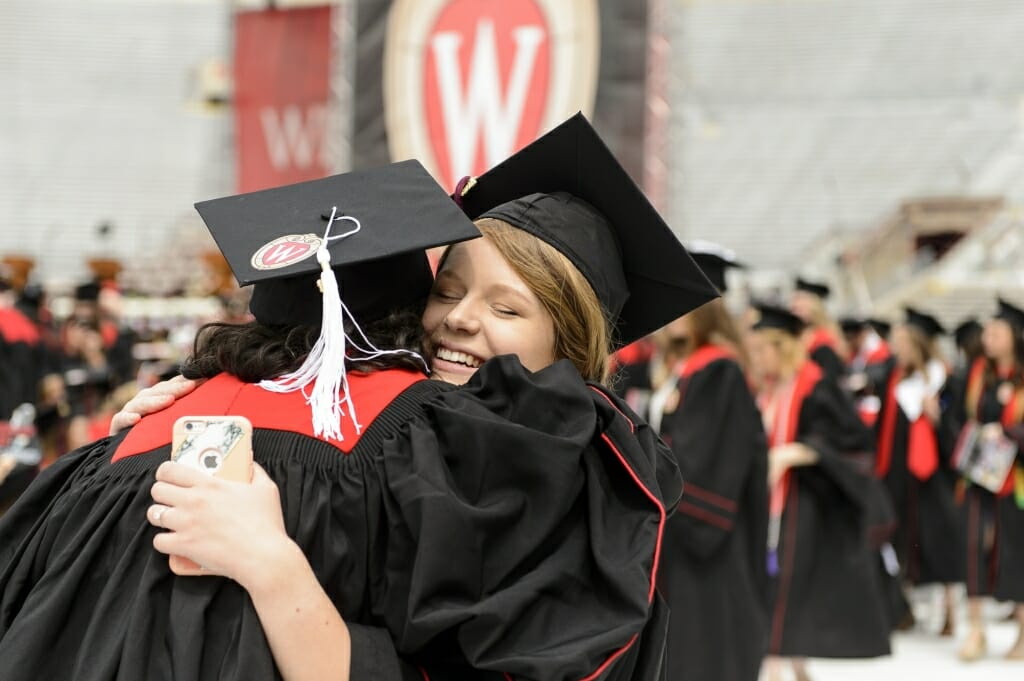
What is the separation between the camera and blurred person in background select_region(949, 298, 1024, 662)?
280 inches

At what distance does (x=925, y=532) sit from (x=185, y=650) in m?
7.43

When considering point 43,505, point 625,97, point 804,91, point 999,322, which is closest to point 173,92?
point 804,91

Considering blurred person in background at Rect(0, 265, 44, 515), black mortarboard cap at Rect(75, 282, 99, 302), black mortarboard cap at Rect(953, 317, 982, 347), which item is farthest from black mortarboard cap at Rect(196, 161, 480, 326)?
black mortarboard cap at Rect(75, 282, 99, 302)

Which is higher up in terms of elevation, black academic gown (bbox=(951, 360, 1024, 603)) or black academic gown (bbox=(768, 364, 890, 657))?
black academic gown (bbox=(768, 364, 890, 657))

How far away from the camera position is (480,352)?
1.80 metres

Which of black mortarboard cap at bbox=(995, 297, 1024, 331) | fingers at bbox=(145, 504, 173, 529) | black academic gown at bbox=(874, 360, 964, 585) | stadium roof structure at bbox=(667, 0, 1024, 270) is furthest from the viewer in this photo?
stadium roof structure at bbox=(667, 0, 1024, 270)

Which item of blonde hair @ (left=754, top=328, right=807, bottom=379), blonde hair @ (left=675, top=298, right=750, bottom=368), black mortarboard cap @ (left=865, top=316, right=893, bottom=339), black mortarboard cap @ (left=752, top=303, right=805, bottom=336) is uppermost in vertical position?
blonde hair @ (left=675, top=298, right=750, bottom=368)

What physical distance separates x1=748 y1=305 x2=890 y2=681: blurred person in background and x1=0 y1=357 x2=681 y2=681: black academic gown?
165 inches

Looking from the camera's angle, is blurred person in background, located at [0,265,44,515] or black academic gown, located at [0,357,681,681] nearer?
black academic gown, located at [0,357,681,681]

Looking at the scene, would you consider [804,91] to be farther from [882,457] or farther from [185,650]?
[185,650]

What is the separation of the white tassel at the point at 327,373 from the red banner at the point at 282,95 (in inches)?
358

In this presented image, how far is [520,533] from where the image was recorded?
4.97 ft

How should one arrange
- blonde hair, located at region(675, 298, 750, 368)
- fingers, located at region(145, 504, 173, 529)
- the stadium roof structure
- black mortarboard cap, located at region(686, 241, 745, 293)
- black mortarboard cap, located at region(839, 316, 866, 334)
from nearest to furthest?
fingers, located at region(145, 504, 173, 529) → black mortarboard cap, located at region(686, 241, 745, 293) → blonde hair, located at region(675, 298, 750, 368) → black mortarboard cap, located at region(839, 316, 866, 334) → the stadium roof structure

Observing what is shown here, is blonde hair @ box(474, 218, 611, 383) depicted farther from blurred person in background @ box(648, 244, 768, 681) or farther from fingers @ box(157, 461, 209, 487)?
blurred person in background @ box(648, 244, 768, 681)
